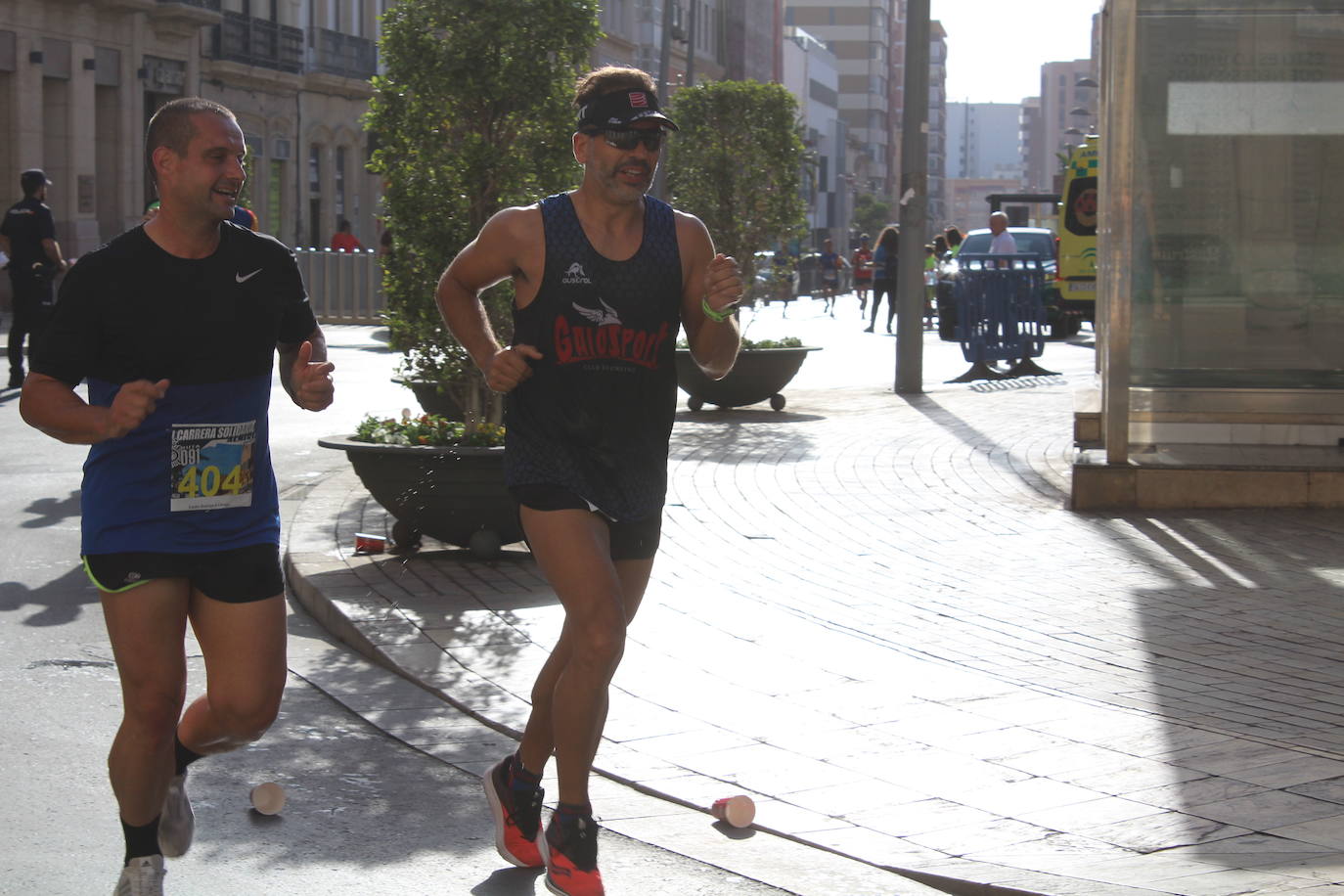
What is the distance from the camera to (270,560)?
431 centimetres

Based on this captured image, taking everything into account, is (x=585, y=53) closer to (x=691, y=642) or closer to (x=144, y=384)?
(x=691, y=642)

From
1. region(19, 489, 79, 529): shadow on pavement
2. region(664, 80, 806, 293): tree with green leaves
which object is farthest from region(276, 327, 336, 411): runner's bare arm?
region(664, 80, 806, 293): tree with green leaves

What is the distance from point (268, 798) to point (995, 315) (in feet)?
55.0

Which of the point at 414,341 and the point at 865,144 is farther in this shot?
the point at 865,144

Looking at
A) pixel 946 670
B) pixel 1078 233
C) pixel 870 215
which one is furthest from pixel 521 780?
pixel 870 215

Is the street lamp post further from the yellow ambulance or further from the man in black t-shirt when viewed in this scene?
the yellow ambulance

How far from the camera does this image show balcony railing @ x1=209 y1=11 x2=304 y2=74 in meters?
45.2

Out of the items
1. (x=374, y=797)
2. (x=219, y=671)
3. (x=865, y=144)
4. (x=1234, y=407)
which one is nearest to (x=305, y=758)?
(x=374, y=797)

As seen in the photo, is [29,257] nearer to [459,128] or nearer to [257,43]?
[459,128]

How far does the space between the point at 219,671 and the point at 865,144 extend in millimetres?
168813

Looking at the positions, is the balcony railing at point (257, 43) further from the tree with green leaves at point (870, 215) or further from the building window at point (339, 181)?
the tree with green leaves at point (870, 215)

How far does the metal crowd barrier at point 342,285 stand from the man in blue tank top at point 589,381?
29.4 metres

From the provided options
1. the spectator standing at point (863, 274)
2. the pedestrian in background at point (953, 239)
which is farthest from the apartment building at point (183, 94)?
the spectator standing at point (863, 274)

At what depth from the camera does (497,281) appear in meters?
4.54
